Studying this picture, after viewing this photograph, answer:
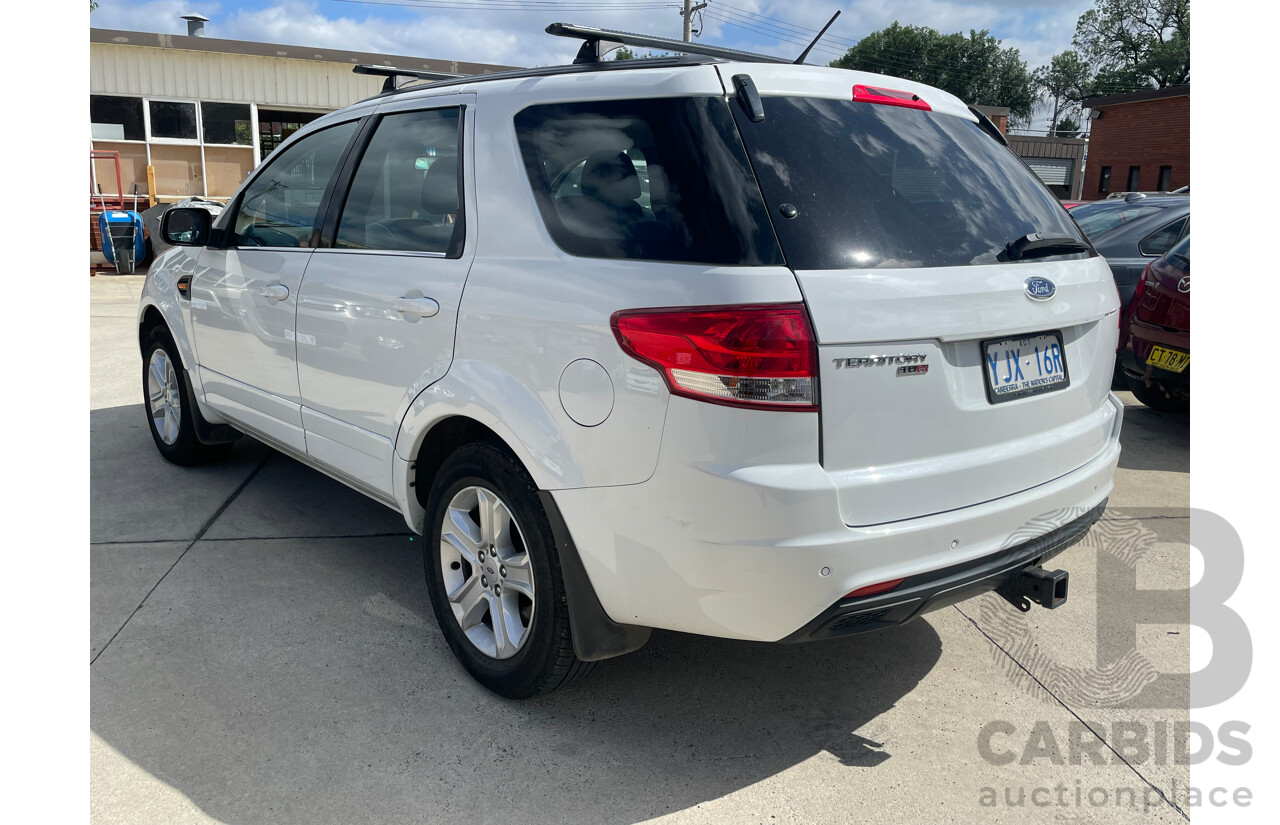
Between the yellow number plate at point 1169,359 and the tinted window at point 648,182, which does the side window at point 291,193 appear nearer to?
the tinted window at point 648,182

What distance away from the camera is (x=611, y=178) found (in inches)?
99.0

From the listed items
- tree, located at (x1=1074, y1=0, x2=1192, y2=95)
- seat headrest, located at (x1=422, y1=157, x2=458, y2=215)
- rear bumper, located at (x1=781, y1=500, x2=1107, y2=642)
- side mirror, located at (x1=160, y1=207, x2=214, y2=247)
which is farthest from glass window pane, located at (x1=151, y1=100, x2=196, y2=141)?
tree, located at (x1=1074, y1=0, x2=1192, y2=95)

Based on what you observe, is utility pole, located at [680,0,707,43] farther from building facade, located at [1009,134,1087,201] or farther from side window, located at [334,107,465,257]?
side window, located at [334,107,465,257]

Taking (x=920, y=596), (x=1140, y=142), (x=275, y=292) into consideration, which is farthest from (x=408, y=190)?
(x=1140, y=142)

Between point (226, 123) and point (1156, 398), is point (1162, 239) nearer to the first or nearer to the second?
point (1156, 398)

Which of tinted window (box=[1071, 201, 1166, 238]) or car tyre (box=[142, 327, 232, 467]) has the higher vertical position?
tinted window (box=[1071, 201, 1166, 238])

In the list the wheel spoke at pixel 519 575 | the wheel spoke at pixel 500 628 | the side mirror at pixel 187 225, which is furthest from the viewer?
the side mirror at pixel 187 225

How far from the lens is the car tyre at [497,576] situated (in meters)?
2.59

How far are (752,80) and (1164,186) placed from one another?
114 feet

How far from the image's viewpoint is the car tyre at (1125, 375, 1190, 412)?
6.74m

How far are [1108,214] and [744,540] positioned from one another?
7337 mm

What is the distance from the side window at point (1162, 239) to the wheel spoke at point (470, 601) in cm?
658

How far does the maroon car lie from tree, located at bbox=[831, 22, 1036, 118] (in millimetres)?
75522

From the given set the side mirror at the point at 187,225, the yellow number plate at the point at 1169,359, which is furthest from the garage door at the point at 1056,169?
the side mirror at the point at 187,225
